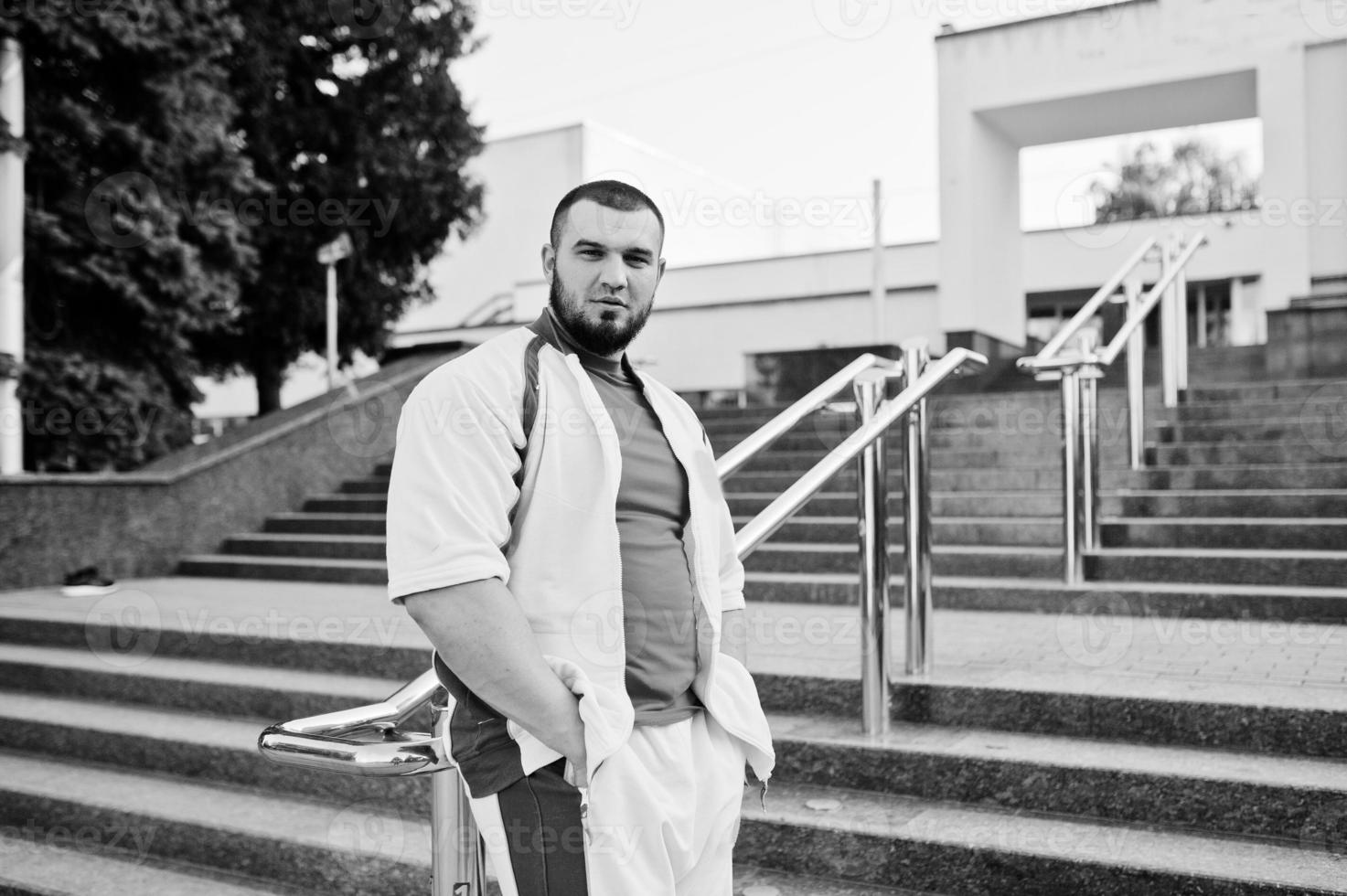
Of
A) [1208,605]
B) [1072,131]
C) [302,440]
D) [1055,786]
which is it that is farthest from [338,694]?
[1072,131]

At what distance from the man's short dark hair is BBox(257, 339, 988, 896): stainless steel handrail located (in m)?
0.75

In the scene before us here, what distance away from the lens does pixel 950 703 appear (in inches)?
133

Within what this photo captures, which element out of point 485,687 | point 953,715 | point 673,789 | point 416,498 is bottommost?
point 953,715

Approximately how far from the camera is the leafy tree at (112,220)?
8008mm

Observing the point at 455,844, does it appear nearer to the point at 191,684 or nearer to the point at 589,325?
the point at 589,325

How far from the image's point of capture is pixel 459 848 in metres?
1.78

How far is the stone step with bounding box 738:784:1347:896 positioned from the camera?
8.24ft

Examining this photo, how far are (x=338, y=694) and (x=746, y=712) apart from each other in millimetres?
2645

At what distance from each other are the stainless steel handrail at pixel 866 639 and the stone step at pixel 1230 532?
1692mm

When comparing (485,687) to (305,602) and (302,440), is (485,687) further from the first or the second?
(302,440)

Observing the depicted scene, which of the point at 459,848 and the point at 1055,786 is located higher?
the point at 459,848

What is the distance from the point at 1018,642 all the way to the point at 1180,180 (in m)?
49.6

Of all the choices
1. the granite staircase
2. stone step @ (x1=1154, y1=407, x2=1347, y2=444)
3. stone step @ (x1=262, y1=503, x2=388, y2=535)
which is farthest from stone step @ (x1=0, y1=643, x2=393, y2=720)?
stone step @ (x1=1154, y1=407, x2=1347, y2=444)

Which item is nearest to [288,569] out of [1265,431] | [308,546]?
[308,546]
